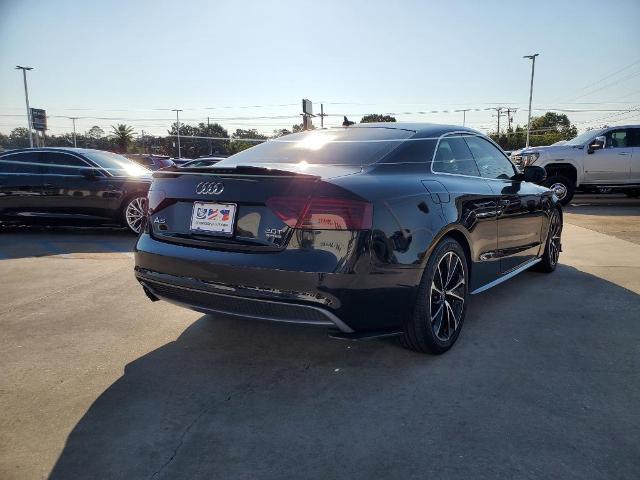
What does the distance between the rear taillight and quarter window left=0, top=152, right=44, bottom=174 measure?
6964 millimetres

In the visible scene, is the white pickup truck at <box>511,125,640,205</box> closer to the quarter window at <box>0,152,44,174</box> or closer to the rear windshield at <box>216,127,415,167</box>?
the rear windshield at <box>216,127,415,167</box>

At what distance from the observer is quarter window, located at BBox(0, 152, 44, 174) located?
26.1 feet

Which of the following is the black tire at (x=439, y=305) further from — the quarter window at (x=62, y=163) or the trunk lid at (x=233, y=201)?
the quarter window at (x=62, y=163)

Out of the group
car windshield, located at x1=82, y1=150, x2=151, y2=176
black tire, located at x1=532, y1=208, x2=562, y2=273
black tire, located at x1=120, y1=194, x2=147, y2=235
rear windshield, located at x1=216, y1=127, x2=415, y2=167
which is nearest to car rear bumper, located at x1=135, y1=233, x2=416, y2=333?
rear windshield, located at x1=216, y1=127, x2=415, y2=167

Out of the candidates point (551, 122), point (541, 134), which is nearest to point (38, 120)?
point (541, 134)

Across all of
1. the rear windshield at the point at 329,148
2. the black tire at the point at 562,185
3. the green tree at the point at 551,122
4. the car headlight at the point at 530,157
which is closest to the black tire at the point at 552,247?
the rear windshield at the point at 329,148

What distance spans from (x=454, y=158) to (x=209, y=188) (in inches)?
73.2

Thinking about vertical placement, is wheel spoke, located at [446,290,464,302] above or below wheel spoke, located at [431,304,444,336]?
above

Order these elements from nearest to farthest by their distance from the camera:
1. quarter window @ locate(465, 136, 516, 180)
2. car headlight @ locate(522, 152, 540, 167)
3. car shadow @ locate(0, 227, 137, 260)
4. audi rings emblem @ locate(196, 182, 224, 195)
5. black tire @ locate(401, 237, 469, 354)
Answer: audi rings emblem @ locate(196, 182, 224, 195), black tire @ locate(401, 237, 469, 354), quarter window @ locate(465, 136, 516, 180), car shadow @ locate(0, 227, 137, 260), car headlight @ locate(522, 152, 540, 167)

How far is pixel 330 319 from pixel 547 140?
85554mm

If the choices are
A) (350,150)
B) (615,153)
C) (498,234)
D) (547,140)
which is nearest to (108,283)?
(350,150)

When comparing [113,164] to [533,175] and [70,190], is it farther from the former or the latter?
[533,175]

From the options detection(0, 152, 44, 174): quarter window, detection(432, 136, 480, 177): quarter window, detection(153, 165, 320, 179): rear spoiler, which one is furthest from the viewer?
detection(0, 152, 44, 174): quarter window

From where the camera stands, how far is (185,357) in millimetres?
3076
